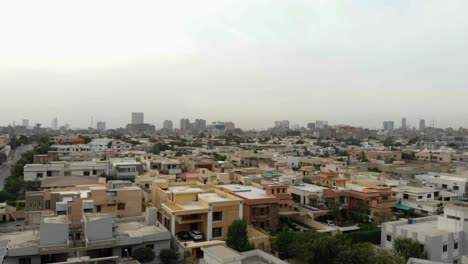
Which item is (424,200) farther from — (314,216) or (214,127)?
(214,127)

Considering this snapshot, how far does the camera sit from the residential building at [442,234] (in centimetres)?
1106

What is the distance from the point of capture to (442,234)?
1139 cm

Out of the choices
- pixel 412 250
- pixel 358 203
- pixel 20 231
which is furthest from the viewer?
pixel 358 203

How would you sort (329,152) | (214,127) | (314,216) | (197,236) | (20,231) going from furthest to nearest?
(214,127)
(329,152)
(314,216)
(197,236)
(20,231)

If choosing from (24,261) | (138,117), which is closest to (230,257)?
(24,261)

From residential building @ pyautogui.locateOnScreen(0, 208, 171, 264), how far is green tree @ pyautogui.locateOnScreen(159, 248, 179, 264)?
13.4 inches

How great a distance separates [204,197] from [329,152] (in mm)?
34178

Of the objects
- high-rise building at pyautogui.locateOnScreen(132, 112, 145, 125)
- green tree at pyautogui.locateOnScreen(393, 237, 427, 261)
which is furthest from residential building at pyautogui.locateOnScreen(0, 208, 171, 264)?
high-rise building at pyautogui.locateOnScreen(132, 112, 145, 125)

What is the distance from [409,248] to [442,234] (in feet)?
4.36

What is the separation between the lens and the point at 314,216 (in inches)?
607

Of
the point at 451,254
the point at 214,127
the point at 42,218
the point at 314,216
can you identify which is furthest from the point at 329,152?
the point at 214,127

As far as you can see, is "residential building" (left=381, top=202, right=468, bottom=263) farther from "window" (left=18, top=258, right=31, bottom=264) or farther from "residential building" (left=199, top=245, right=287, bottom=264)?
"window" (left=18, top=258, right=31, bottom=264)

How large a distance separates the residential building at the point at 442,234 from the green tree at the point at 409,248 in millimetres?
192

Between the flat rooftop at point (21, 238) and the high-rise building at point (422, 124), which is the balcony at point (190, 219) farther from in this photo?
the high-rise building at point (422, 124)
